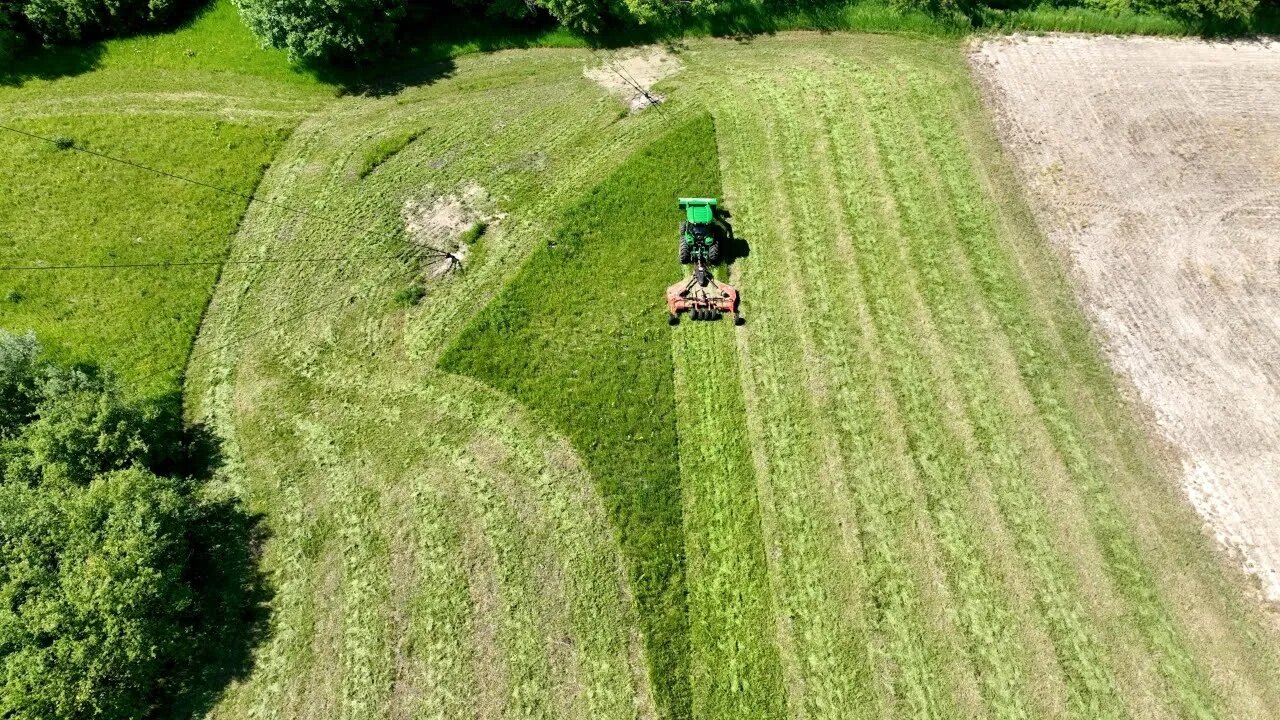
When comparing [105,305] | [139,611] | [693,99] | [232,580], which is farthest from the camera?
[693,99]

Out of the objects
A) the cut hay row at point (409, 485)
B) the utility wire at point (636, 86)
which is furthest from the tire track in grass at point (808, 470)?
the utility wire at point (636, 86)

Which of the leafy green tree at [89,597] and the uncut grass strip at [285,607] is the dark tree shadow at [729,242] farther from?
the leafy green tree at [89,597]

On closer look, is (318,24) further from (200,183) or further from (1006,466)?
(1006,466)

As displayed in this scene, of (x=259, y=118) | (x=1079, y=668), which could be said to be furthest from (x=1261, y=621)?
(x=259, y=118)

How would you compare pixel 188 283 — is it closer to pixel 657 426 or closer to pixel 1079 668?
pixel 657 426

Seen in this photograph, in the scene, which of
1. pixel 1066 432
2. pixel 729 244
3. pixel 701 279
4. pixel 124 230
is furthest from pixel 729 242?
pixel 124 230

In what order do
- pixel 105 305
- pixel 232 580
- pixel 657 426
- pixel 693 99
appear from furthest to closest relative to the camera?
pixel 693 99
pixel 105 305
pixel 657 426
pixel 232 580
